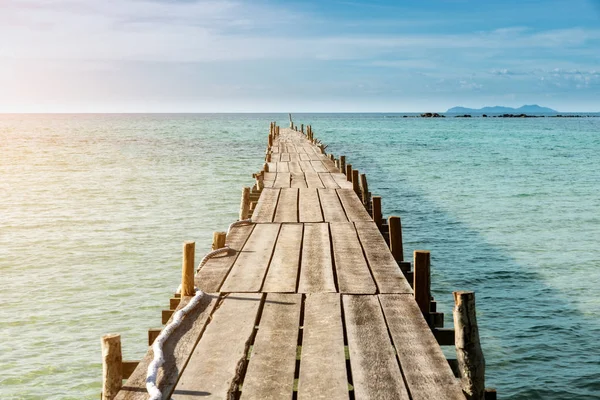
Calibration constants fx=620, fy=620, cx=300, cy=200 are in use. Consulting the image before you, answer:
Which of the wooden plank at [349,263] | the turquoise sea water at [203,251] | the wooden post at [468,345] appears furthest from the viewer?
the turquoise sea water at [203,251]

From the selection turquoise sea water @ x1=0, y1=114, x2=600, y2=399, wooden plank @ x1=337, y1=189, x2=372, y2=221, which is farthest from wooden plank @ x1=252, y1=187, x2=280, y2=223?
turquoise sea water @ x1=0, y1=114, x2=600, y2=399

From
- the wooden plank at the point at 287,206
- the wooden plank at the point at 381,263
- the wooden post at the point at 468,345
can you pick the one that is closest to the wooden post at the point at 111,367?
the wooden post at the point at 468,345

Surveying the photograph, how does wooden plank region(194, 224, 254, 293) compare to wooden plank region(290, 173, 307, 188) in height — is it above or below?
below

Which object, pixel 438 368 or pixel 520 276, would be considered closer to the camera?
pixel 438 368

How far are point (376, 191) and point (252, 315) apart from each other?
22.3 metres

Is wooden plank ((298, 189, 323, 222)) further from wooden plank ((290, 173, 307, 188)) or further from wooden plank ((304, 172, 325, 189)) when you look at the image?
wooden plank ((290, 173, 307, 188))

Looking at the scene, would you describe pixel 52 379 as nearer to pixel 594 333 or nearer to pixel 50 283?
pixel 50 283

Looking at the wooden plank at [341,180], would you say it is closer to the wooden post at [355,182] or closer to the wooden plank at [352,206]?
the wooden post at [355,182]

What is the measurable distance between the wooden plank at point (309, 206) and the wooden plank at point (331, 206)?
11cm

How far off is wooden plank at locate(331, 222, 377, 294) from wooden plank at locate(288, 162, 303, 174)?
30.5 feet

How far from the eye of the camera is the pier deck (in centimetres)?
443

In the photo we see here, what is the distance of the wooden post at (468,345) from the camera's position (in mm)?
5059

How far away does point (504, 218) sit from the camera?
829 inches

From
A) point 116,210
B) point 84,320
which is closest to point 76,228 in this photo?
point 116,210
